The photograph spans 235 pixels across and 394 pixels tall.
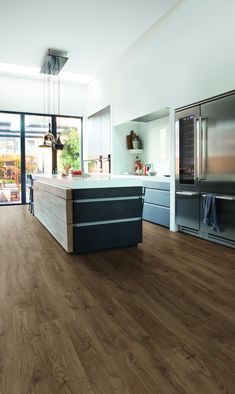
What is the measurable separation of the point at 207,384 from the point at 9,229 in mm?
4537

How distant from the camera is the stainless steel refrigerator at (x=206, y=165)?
3697mm

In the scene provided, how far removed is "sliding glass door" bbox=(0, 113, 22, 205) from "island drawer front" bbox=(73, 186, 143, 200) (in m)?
5.77

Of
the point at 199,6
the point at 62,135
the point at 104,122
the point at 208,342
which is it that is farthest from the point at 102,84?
the point at 208,342

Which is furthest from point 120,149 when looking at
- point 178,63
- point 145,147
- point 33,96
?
point 33,96

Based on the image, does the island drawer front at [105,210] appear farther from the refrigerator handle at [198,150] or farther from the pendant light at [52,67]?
the pendant light at [52,67]

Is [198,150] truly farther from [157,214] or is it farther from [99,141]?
[99,141]

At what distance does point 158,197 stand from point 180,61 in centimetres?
232

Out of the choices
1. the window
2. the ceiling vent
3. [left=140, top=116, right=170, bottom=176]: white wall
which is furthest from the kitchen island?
the ceiling vent

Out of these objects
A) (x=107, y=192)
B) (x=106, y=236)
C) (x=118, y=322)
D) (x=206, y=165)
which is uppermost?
(x=206, y=165)

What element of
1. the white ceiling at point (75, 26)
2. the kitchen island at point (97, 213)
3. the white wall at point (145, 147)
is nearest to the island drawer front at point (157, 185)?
the white wall at point (145, 147)

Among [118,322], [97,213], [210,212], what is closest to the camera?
[118,322]

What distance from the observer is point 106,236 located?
376cm

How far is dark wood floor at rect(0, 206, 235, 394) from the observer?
Answer: 150 cm

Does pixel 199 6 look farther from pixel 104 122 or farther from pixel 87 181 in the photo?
pixel 104 122
